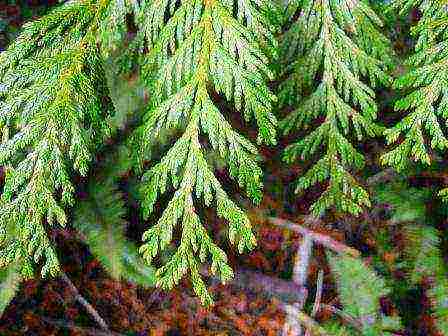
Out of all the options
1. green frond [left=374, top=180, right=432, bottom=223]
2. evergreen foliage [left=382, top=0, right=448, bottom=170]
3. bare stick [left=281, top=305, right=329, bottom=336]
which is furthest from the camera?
green frond [left=374, top=180, right=432, bottom=223]

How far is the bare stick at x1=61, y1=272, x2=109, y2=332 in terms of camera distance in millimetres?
3689

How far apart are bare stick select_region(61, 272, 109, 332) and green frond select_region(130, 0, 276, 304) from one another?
1847 millimetres

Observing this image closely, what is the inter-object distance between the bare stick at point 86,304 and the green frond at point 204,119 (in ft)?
6.06

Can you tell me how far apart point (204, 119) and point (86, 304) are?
2239mm

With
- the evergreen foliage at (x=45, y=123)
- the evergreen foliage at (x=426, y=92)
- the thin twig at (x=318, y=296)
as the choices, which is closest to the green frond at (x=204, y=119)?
the evergreen foliage at (x=45, y=123)

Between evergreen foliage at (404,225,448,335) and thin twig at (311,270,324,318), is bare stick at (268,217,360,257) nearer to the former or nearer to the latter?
thin twig at (311,270,324,318)

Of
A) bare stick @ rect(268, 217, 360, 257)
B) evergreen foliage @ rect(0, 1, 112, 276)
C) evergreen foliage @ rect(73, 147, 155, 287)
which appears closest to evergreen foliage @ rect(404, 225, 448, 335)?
bare stick @ rect(268, 217, 360, 257)

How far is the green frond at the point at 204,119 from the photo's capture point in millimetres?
2078

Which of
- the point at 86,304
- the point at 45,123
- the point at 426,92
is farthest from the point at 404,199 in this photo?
the point at 45,123

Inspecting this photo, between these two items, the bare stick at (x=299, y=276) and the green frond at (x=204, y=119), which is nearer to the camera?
the green frond at (x=204, y=119)

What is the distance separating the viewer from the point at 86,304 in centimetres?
372

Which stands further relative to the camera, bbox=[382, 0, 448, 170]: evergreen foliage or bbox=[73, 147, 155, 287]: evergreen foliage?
bbox=[73, 147, 155, 287]: evergreen foliage

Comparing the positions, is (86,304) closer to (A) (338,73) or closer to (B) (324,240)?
(B) (324,240)

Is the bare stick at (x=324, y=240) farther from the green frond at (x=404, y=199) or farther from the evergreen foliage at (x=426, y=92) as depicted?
the evergreen foliage at (x=426, y=92)
